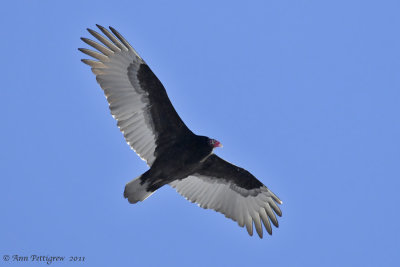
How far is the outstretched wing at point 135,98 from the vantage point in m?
10.9

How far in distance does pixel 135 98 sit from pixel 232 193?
2.71 metres

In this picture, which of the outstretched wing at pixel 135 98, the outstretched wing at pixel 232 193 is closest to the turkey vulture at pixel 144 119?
the outstretched wing at pixel 135 98

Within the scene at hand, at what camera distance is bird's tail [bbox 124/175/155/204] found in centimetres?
1076

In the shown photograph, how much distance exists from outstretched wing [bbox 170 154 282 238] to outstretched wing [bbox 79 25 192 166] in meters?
1.12

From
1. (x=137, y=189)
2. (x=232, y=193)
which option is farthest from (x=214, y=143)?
(x=232, y=193)

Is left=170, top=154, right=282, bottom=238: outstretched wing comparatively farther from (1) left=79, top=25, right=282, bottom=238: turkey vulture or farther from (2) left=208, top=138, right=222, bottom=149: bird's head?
(2) left=208, top=138, right=222, bottom=149: bird's head

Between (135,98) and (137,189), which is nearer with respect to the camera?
(137,189)

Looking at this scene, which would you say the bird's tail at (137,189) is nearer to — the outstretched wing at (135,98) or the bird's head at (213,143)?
the outstretched wing at (135,98)

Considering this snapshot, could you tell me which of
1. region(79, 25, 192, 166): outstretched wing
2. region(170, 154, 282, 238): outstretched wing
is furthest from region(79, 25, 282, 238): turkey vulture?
region(170, 154, 282, 238): outstretched wing

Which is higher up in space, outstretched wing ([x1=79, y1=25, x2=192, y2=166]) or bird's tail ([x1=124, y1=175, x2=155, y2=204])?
outstretched wing ([x1=79, y1=25, x2=192, y2=166])

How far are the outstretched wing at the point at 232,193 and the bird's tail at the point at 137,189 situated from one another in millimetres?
1092

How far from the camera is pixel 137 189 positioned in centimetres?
1079

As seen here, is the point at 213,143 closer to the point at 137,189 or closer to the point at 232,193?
the point at 137,189

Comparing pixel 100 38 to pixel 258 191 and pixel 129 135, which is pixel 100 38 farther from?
pixel 258 191
